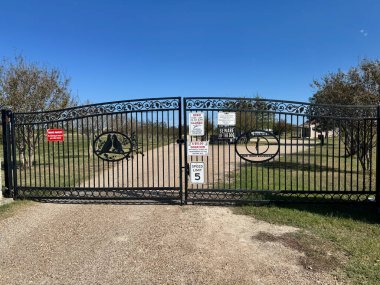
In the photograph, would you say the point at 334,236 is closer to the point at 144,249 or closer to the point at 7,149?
the point at 144,249

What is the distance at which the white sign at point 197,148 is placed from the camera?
680 cm

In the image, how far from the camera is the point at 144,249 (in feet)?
14.9

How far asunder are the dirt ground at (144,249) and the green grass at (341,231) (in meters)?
0.31

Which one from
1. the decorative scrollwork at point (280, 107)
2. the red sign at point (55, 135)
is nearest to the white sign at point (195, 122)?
the decorative scrollwork at point (280, 107)

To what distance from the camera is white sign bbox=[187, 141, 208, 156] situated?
22.3 ft

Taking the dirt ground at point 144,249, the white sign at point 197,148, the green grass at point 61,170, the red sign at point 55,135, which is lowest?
the dirt ground at point 144,249

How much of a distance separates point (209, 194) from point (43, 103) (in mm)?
8942

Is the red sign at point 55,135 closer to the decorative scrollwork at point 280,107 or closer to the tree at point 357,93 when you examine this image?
the decorative scrollwork at point 280,107

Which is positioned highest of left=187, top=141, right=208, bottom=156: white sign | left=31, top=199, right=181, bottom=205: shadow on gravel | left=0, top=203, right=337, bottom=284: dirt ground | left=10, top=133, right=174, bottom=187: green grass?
left=187, top=141, right=208, bottom=156: white sign

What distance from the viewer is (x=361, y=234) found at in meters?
5.00

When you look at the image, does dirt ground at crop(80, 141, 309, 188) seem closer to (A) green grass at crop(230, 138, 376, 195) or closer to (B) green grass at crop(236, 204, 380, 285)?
(A) green grass at crop(230, 138, 376, 195)

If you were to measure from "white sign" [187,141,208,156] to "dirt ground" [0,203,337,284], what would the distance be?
1.24 meters

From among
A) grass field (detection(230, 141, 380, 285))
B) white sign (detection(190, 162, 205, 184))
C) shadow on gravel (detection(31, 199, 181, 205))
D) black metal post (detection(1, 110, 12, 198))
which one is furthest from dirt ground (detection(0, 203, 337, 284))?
black metal post (detection(1, 110, 12, 198))

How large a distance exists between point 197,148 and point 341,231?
124 inches
